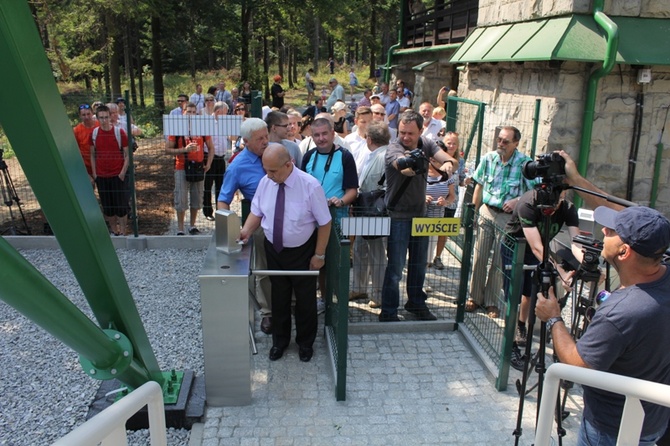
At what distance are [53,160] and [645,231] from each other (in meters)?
2.44

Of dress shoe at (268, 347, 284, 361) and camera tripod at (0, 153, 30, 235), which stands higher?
camera tripod at (0, 153, 30, 235)

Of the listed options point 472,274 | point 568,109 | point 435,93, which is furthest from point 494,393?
point 435,93

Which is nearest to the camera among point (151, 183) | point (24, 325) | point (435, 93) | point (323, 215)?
point (323, 215)

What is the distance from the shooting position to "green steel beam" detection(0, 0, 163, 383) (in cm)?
183

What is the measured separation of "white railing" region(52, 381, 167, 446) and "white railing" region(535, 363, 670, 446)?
160 centimetres

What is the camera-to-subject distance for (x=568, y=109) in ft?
23.1

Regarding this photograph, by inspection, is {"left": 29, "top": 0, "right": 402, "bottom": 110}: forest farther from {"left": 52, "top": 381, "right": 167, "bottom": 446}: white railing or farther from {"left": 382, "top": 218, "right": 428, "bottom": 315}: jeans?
{"left": 52, "top": 381, "right": 167, "bottom": 446}: white railing

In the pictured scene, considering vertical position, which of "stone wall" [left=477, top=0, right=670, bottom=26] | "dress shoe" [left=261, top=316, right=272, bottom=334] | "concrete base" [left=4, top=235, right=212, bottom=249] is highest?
"stone wall" [left=477, top=0, right=670, bottom=26]

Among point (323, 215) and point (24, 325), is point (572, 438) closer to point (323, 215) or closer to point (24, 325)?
point (323, 215)

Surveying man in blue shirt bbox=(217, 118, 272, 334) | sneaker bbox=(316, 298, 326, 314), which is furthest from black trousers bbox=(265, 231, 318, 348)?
sneaker bbox=(316, 298, 326, 314)

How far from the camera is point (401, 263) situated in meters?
5.41

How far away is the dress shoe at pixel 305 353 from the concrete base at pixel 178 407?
943 mm

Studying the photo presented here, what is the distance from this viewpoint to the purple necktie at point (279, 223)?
15.0 feet

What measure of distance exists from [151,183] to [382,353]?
718 cm
